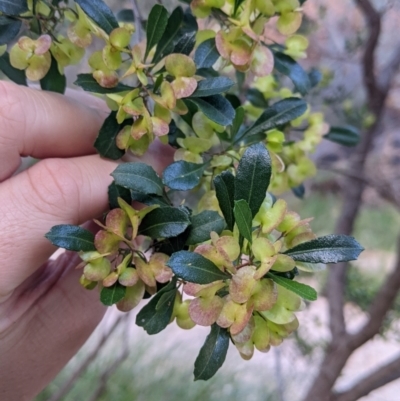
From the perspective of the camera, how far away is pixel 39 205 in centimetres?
50

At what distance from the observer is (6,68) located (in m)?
0.56

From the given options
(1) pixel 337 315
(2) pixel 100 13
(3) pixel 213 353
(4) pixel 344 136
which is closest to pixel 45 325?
(3) pixel 213 353

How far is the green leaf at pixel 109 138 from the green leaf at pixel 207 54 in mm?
108

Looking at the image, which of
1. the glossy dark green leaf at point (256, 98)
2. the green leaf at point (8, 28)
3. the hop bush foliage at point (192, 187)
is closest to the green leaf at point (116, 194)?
the hop bush foliage at point (192, 187)

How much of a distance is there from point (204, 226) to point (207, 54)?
20cm

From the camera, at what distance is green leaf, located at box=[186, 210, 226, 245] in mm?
416

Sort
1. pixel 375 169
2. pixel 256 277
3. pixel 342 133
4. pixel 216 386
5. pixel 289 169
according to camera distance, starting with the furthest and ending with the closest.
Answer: pixel 216 386, pixel 375 169, pixel 342 133, pixel 289 169, pixel 256 277

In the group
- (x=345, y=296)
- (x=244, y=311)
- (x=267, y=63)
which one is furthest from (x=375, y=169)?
(x=244, y=311)

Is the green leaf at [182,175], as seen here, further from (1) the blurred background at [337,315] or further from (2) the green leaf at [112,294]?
(1) the blurred background at [337,315]

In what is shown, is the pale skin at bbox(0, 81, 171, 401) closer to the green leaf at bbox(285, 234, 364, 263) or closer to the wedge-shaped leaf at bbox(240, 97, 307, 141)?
the wedge-shaped leaf at bbox(240, 97, 307, 141)

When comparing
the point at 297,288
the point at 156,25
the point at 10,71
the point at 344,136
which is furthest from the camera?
the point at 344,136

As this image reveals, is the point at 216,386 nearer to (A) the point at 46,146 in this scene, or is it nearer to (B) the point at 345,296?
(B) the point at 345,296

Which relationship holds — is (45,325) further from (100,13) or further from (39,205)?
(100,13)

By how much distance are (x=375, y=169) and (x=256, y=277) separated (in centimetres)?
169
